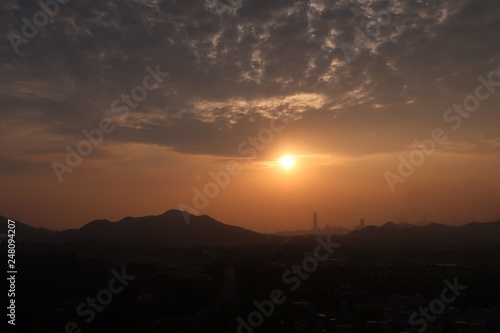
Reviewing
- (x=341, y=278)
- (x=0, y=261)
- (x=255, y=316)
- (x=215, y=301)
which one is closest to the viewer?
(x=255, y=316)

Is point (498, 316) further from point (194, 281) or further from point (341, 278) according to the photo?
point (194, 281)

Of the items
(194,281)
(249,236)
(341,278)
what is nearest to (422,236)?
(249,236)

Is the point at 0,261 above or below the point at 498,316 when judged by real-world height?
above

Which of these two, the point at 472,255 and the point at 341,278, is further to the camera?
the point at 472,255

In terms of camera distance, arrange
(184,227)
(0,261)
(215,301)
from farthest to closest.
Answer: (184,227) → (0,261) → (215,301)

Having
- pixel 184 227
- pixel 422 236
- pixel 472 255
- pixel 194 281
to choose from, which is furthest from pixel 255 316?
pixel 422 236

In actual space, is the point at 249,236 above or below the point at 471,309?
above

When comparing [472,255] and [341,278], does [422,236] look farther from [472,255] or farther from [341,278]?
[341,278]
